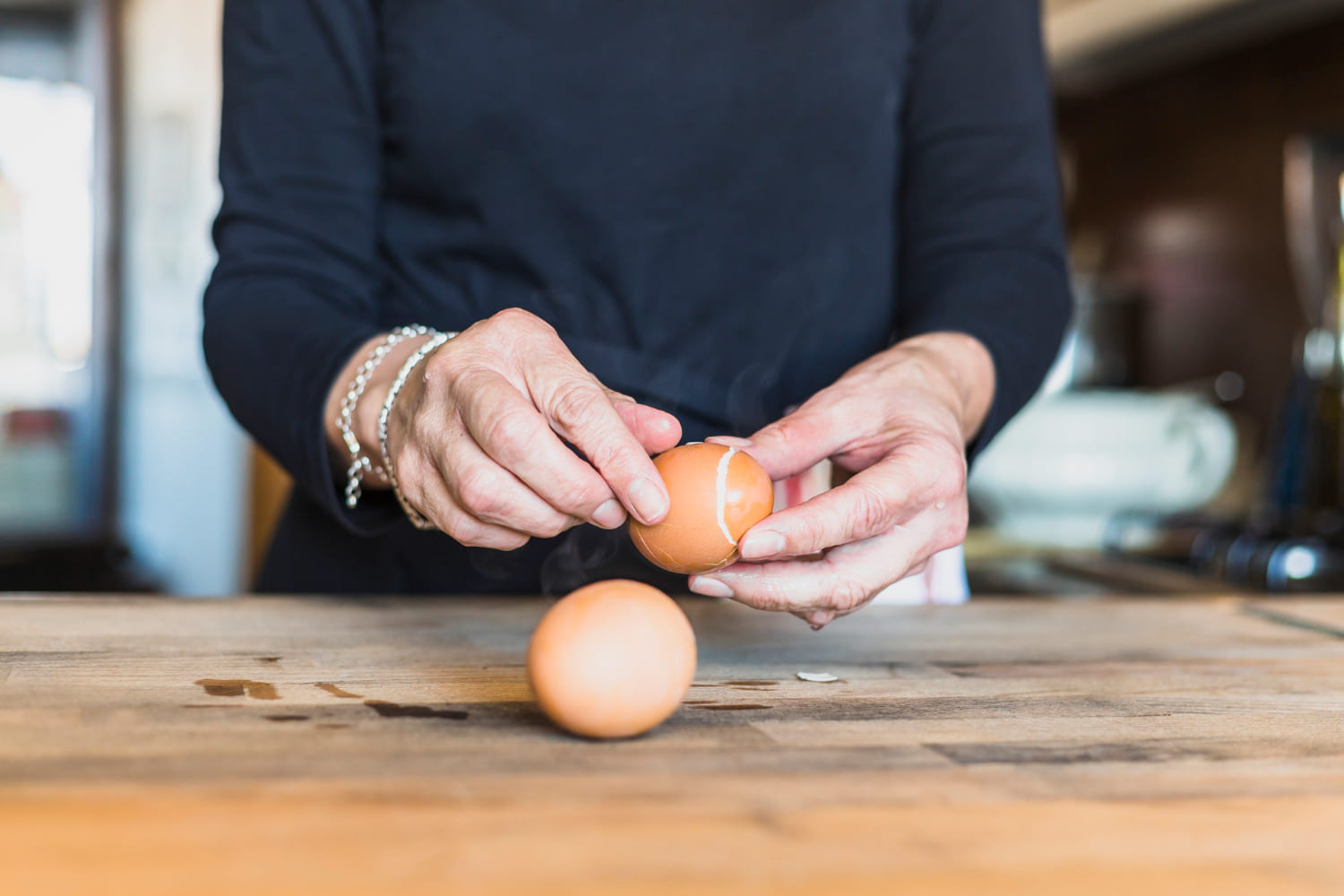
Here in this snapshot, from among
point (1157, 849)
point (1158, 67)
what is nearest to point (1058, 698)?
point (1157, 849)

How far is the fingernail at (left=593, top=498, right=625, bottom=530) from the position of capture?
70 cm

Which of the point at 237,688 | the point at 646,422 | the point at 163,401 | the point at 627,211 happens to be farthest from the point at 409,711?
the point at 163,401

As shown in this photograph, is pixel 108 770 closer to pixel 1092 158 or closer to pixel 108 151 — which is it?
pixel 108 151

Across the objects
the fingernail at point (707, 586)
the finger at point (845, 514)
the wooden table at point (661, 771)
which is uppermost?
the finger at point (845, 514)

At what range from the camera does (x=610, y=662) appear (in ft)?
1.99

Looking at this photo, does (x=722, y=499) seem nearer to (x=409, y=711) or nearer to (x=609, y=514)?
(x=609, y=514)

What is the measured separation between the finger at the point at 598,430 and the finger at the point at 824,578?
0.27 feet

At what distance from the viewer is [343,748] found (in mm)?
571

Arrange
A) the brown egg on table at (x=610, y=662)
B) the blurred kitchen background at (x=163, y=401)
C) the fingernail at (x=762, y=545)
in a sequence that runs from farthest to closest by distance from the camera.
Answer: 1. the blurred kitchen background at (x=163, y=401)
2. the fingernail at (x=762, y=545)
3. the brown egg on table at (x=610, y=662)

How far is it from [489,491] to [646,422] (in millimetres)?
118

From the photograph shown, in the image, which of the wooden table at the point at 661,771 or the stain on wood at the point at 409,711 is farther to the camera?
the stain on wood at the point at 409,711

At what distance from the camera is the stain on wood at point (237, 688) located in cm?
68

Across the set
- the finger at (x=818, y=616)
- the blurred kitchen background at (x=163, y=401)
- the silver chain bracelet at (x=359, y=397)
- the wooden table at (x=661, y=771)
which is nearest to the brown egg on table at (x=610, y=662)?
the wooden table at (x=661, y=771)

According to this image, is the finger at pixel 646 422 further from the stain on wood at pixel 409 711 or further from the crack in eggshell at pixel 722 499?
the stain on wood at pixel 409 711
